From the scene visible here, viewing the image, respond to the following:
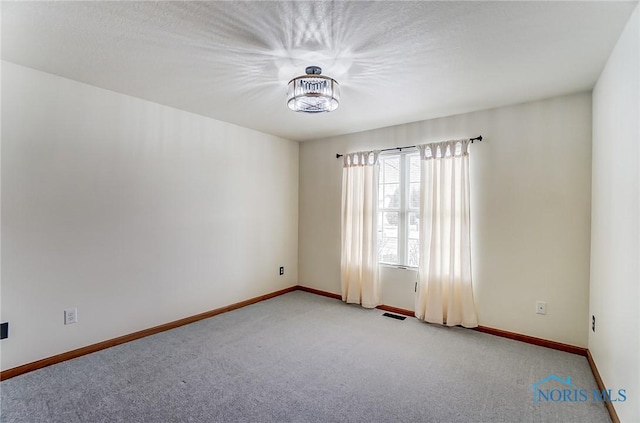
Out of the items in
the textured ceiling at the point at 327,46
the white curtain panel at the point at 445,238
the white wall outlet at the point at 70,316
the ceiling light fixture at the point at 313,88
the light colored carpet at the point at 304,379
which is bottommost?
the light colored carpet at the point at 304,379

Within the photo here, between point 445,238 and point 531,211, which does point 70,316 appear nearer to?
point 445,238

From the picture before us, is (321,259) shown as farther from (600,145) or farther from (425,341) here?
(600,145)

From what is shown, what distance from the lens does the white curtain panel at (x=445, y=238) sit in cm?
330

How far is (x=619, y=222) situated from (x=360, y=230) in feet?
8.52

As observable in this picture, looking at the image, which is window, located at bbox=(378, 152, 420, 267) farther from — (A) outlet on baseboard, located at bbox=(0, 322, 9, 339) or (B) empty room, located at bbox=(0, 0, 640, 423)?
(A) outlet on baseboard, located at bbox=(0, 322, 9, 339)

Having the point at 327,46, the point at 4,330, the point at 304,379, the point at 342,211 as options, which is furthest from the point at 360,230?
the point at 4,330

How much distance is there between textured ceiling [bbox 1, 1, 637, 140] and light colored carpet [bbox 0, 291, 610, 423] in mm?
2375

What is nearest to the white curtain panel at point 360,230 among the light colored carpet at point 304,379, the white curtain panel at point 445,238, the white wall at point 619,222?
the white curtain panel at point 445,238

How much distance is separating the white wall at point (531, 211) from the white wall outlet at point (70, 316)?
3.85 meters

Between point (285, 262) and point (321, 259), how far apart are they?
57 cm

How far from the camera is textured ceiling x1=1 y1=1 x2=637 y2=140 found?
5.48ft

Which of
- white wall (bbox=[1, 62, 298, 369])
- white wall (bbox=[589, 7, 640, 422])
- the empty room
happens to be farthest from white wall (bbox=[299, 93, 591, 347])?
white wall (bbox=[1, 62, 298, 369])

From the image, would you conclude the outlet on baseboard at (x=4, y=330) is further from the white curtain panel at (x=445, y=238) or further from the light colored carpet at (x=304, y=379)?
the white curtain panel at (x=445, y=238)

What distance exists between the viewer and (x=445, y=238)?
343 centimetres
